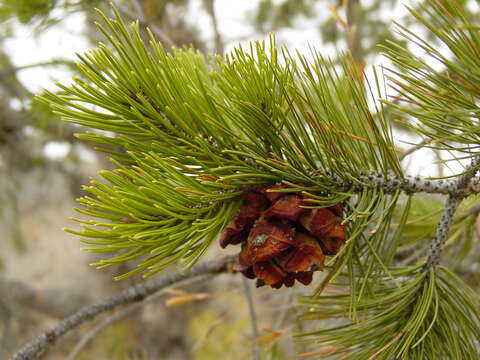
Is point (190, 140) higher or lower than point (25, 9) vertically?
lower

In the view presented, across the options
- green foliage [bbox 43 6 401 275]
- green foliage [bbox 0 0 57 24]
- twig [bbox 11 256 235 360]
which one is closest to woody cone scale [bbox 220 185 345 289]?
green foliage [bbox 43 6 401 275]

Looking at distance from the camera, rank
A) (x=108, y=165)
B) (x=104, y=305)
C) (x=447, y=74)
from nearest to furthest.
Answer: (x=447, y=74) < (x=104, y=305) < (x=108, y=165)

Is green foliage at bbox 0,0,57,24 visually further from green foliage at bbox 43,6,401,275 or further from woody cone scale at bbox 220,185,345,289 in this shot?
woody cone scale at bbox 220,185,345,289

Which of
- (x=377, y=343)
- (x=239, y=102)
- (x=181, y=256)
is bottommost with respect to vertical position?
(x=377, y=343)

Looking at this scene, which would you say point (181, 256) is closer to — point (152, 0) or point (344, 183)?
point (344, 183)

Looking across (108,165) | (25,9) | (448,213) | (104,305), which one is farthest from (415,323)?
(108,165)

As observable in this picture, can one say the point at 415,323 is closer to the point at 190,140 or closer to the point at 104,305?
the point at 190,140

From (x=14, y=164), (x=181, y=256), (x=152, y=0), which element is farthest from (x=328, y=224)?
(x=14, y=164)
